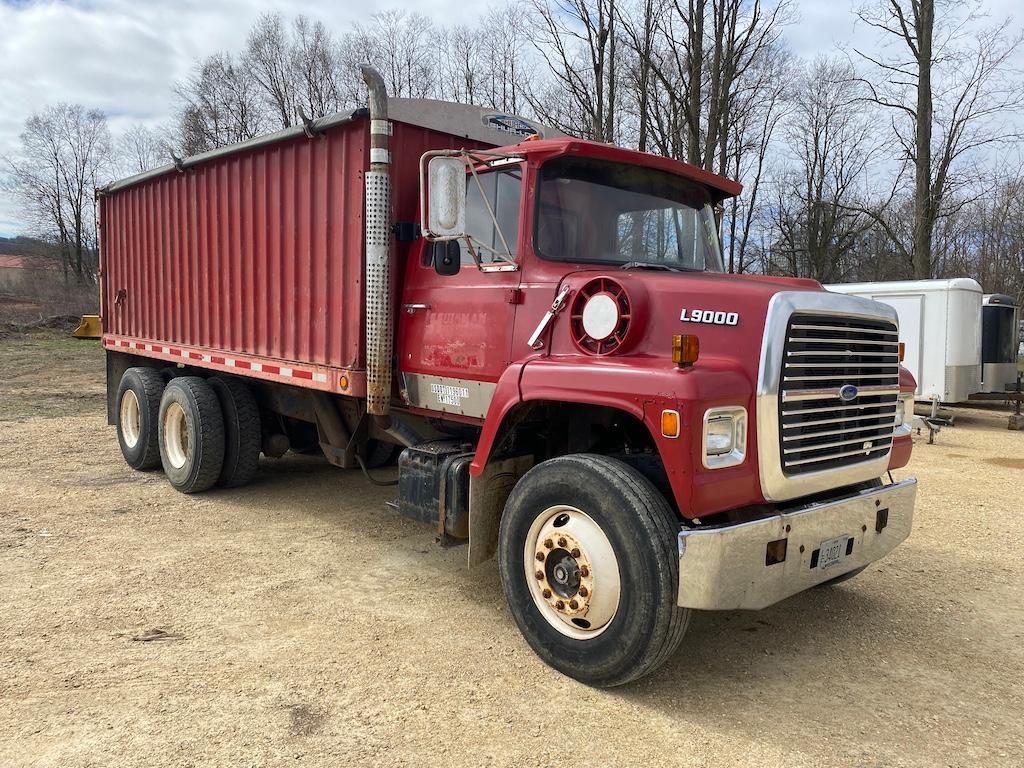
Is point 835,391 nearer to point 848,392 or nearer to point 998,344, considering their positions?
point 848,392

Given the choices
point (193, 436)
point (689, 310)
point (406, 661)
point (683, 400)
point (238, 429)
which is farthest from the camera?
point (238, 429)

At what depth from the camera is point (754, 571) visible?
3238mm

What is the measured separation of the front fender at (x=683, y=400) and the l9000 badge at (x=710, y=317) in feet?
0.56

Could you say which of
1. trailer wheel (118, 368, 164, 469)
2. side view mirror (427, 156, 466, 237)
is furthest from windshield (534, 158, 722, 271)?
trailer wheel (118, 368, 164, 469)

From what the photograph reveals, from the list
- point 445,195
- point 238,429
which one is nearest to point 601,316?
point 445,195

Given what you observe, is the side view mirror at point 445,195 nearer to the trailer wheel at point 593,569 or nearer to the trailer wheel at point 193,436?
the trailer wheel at point 593,569

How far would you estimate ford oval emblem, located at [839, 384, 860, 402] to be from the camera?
3566 mm

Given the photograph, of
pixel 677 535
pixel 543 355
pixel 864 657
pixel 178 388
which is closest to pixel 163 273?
pixel 178 388

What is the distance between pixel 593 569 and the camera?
3.42m

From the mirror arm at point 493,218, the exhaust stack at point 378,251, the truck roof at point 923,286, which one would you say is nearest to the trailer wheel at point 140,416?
the exhaust stack at point 378,251

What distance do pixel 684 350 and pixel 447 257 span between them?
1.69 meters

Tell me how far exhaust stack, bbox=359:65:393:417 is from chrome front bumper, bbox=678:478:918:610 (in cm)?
252

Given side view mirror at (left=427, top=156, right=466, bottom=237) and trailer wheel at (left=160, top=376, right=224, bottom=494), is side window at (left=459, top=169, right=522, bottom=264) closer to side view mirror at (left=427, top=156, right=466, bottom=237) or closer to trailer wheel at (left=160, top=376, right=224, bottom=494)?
side view mirror at (left=427, top=156, right=466, bottom=237)

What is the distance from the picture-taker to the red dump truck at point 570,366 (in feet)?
10.6
